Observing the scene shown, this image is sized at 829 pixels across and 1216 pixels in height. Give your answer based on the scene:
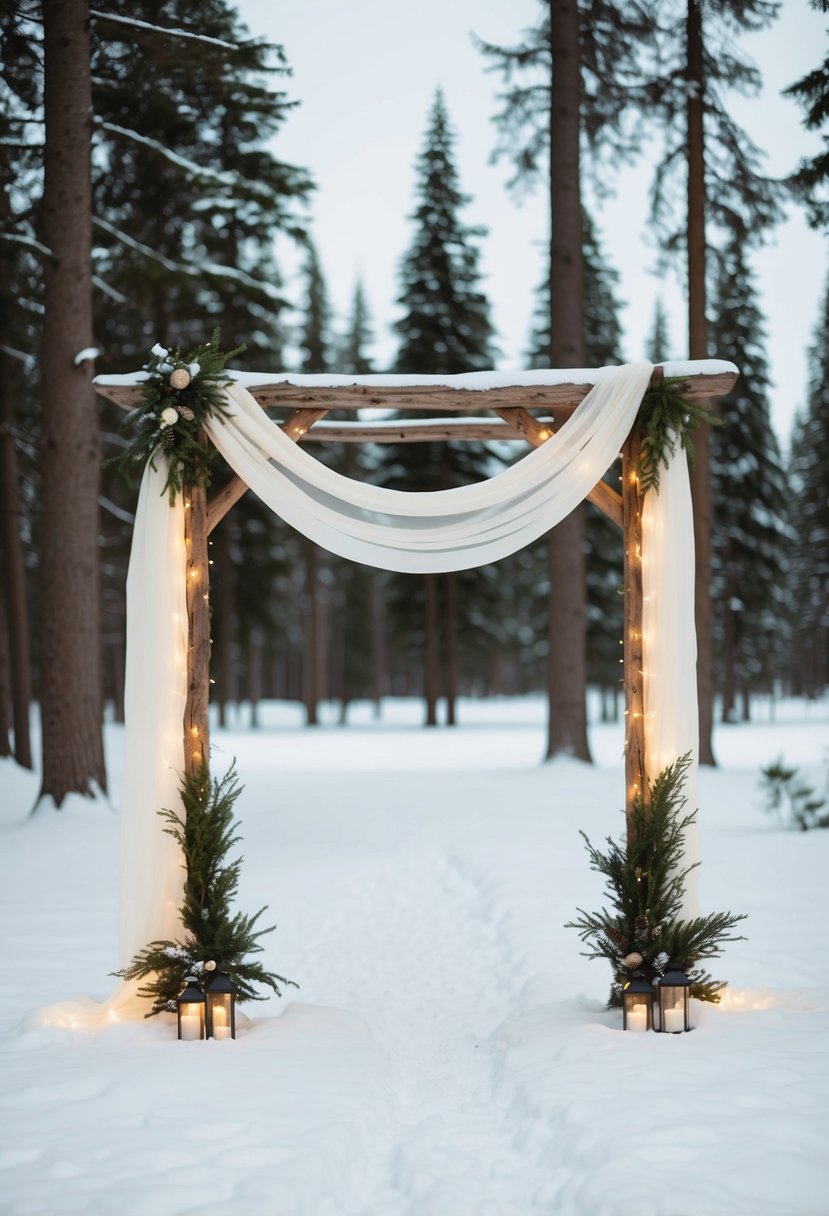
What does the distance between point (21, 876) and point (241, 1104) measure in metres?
4.80

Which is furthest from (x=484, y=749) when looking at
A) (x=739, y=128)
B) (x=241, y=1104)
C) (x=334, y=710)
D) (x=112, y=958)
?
(x=334, y=710)

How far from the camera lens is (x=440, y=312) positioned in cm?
2195

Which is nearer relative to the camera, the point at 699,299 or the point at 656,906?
the point at 656,906

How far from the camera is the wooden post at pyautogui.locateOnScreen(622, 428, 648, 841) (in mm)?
4938

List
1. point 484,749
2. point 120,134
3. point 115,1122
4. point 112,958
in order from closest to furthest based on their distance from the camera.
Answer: point 115,1122
point 112,958
point 120,134
point 484,749

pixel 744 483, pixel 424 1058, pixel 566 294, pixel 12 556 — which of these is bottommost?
pixel 424 1058

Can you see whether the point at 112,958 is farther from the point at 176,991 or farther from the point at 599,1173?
the point at 599,1173

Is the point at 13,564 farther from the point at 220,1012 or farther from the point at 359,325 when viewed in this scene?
the point at 359,325

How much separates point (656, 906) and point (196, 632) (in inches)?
105

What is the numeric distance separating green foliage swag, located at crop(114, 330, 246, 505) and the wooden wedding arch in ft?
0.48

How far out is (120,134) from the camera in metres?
10.1

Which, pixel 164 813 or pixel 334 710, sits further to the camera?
pixel 334 710

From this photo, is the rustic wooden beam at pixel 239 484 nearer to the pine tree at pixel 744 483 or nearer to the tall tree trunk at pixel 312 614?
the pine tree at pixel 744 483

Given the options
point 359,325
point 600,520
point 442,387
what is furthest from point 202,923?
point 359,325
